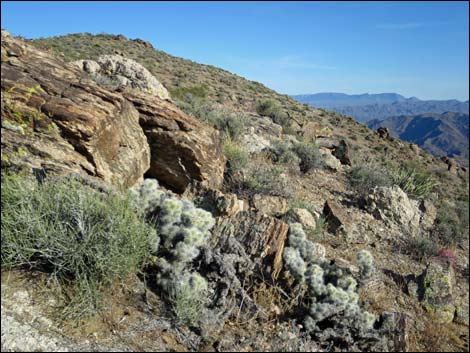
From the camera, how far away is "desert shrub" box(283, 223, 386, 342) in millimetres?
3818

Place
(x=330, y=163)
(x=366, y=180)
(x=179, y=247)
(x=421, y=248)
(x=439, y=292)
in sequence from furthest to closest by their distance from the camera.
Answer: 1. (x=330, y=163)
2. (x=366, y=180)
3. (x=421, y=248)
4. (x=439, y=292)
5. (x=179, y=247)

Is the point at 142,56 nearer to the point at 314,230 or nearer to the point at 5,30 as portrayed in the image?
the point at 5,30

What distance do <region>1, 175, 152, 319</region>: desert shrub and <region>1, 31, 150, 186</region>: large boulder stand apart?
2.20ft

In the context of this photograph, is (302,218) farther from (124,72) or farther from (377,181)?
(124,72)

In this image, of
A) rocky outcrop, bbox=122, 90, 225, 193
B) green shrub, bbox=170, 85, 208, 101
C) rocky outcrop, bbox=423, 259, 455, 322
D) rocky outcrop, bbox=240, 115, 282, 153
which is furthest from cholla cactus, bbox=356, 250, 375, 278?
green shrub, bbox=170, 85, 208, 101

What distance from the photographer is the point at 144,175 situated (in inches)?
248

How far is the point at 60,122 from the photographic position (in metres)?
4.76

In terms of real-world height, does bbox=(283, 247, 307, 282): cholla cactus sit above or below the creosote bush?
below

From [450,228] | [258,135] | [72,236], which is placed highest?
[258,135]

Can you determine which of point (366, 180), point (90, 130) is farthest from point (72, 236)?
point (366, 180)

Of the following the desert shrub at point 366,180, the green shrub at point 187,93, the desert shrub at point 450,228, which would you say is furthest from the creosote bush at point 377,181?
the green shrub at point 187,93

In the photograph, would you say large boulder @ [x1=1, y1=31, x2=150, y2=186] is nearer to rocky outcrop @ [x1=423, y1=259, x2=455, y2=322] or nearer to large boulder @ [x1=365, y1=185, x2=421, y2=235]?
Answer: rocky outcrop @ [x1=423, y1=259, x2=455, y2=322]

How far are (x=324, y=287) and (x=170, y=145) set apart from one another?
3.63 m

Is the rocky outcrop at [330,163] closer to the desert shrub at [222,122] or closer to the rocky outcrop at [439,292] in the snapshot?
the desert shrub at [222,122]
